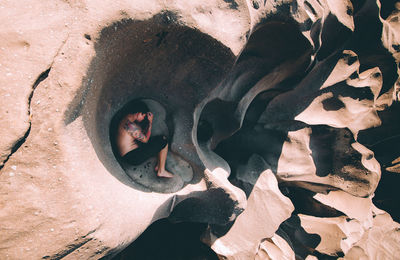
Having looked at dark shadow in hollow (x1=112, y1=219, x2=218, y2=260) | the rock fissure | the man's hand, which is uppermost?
the rock fissure

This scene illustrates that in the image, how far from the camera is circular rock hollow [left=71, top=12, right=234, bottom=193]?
73 centimetres

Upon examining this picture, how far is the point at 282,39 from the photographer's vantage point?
3.54 feet

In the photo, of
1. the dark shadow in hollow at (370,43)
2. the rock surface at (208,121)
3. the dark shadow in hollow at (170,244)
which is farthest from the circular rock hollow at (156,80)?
the dark shadow in hollow at (370,43)

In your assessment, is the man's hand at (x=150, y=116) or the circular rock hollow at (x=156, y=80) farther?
the man's hand at (x=150, y=116)

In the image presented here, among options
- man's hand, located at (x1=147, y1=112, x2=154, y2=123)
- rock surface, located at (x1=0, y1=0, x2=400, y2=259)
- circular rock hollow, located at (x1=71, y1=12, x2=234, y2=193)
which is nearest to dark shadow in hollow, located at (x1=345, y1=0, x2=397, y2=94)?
rock surface, located at (x1=0, y1=0, x2=400, y2=259)

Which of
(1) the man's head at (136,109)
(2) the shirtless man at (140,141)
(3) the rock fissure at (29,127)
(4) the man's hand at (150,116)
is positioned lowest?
(2) the shirtless man at (140,141)

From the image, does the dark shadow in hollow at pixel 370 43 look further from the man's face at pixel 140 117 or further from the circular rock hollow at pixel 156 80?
the man's face at pixel 140 117

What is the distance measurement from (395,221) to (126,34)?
Answer: 105 inches

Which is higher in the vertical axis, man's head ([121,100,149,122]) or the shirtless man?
man's head ([121,100,149,122])

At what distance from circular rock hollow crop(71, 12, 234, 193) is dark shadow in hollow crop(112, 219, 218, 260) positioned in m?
0.49

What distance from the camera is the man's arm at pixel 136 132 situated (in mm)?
1032

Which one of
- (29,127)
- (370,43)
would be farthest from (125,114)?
(370,43)

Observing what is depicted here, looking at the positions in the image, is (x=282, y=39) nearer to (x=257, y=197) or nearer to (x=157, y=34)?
(x=157, y=34)

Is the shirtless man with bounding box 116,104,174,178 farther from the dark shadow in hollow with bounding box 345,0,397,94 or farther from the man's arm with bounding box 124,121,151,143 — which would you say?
the dark shadow in hollow with bounding box 345,0,397,94
